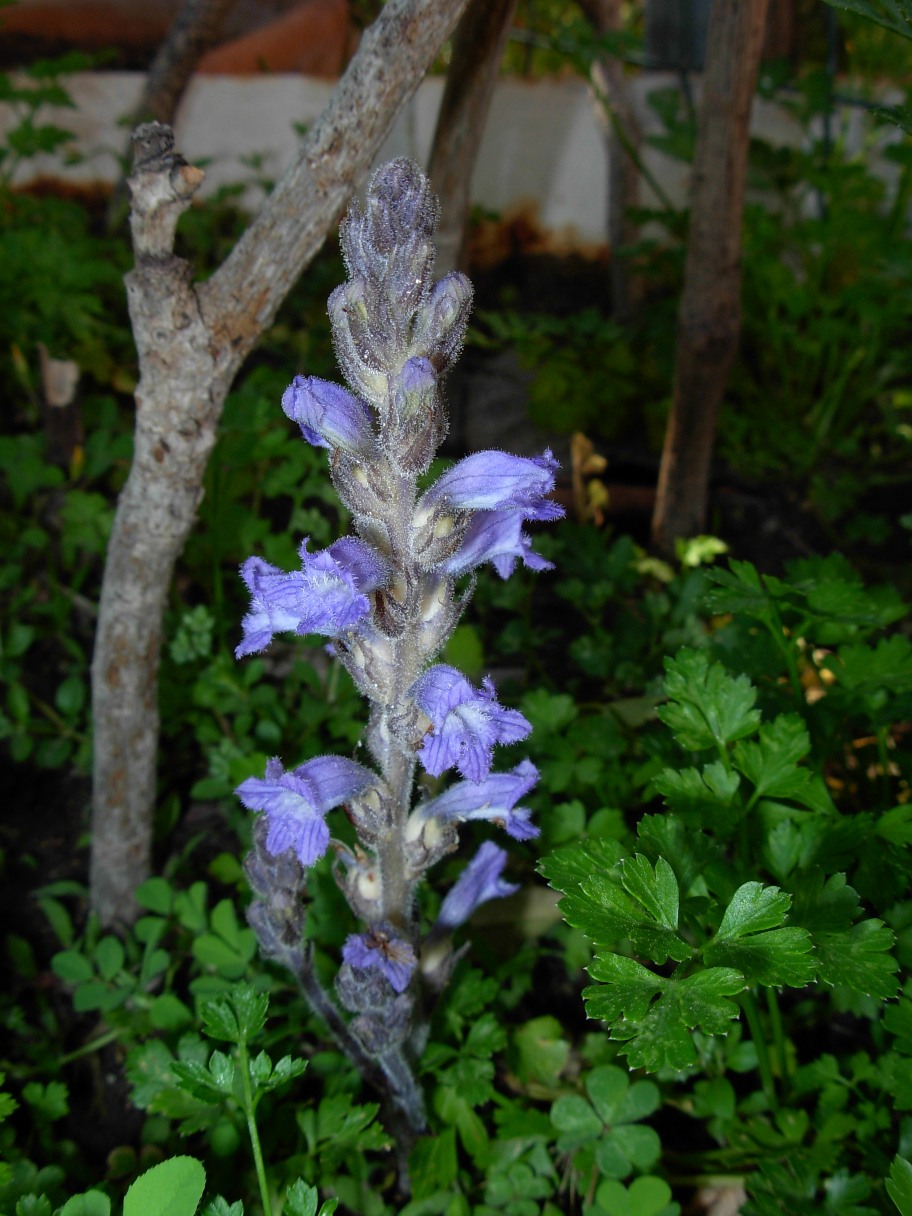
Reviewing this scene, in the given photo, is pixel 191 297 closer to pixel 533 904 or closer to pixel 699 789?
pixel 699 789

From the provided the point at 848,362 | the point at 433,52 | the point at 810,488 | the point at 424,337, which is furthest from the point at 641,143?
the point at 424,337

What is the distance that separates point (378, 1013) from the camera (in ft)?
4.70

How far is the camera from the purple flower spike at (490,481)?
4.08 ft

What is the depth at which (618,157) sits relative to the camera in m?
4.16

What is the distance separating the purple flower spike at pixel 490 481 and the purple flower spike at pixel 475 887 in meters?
0.67

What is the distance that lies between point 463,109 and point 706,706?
5.37ft

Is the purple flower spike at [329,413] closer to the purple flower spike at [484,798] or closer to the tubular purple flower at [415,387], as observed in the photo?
the tubular purple flower at [415,387]

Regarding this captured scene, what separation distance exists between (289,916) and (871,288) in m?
3.12

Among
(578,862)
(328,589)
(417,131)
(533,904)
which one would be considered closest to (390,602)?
(328,589)

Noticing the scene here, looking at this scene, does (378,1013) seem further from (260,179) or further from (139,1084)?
(260,179)

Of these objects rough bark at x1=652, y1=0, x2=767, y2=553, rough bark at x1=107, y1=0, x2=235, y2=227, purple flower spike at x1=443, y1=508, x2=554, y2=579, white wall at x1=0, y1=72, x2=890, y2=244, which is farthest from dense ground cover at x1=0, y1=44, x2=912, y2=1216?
white wall at x1=0, y1=72, x2=890, y2=244

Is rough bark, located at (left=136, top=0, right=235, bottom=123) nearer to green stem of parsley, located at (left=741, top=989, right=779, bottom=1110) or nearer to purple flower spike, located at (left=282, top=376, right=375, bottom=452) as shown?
purple flower spike, located at (left=282, top=376, right=375, bottom=452)

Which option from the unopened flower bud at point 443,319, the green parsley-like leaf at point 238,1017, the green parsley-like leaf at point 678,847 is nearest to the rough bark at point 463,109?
the unopened flower bud at point 443,319

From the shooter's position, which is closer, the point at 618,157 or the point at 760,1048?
the point at 760,1048
